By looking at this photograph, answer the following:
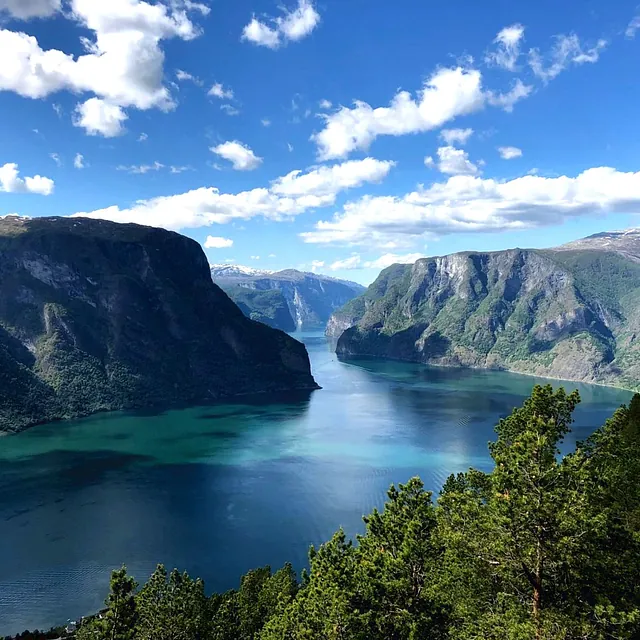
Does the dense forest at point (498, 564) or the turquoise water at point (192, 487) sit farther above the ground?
the dense forest at point (498, 564)

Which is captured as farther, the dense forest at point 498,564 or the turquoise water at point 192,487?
the turquoise water at point 192,487

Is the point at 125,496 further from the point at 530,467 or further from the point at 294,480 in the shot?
the point at 530,467

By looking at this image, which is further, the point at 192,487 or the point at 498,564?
the point at 192,487

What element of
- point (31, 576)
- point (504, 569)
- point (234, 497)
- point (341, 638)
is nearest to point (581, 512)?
point (504, 569)

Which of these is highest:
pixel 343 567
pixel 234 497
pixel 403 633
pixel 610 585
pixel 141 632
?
pixel 610 585

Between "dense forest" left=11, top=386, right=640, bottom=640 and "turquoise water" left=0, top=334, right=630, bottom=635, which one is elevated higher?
"dense forest" left=11, top=386, right=640, bottom=640
